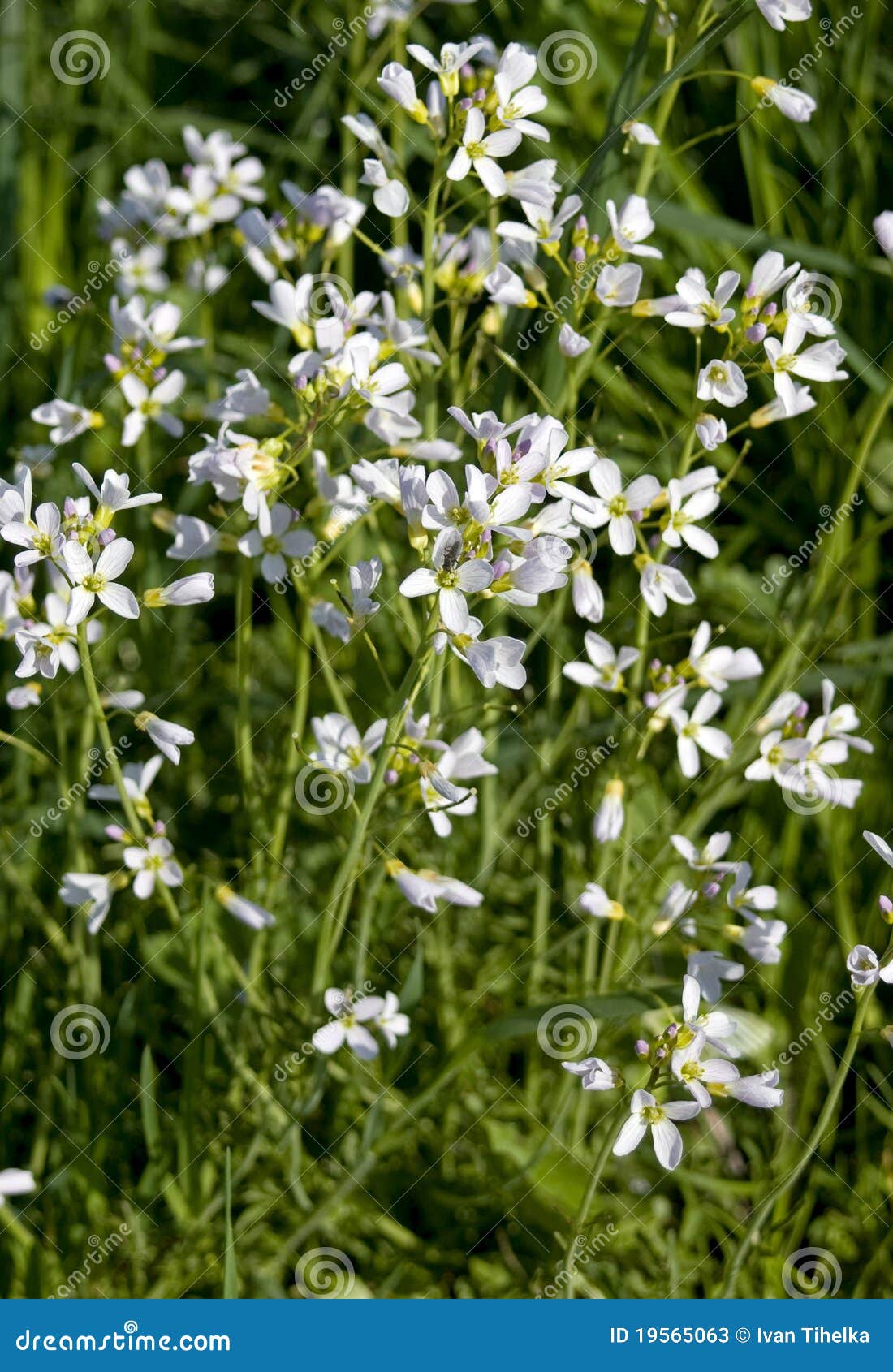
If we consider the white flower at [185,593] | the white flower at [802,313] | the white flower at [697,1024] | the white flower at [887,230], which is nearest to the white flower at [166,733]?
the white flower at [185,593]

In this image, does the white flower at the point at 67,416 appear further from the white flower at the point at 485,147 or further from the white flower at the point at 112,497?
the white flower at the point at 485,147

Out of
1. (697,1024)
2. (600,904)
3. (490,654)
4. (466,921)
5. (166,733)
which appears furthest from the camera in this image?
(466,921)

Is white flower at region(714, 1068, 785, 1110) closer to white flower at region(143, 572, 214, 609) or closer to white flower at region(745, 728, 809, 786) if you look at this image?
white flower at region(745, 728, 809, 786)

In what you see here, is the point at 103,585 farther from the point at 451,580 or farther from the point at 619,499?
the point at 619,499

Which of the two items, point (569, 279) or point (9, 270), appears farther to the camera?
point (9, 270)

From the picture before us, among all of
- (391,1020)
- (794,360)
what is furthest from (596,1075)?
(794,360)

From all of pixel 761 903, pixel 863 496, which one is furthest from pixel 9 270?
pixel 761 903

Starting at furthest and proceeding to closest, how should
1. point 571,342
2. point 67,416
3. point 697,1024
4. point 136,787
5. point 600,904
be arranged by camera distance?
point 67,416, point 136,787, point 600,904, point 571,342, point 697,1024

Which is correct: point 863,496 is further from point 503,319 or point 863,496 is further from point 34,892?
point 34,892
